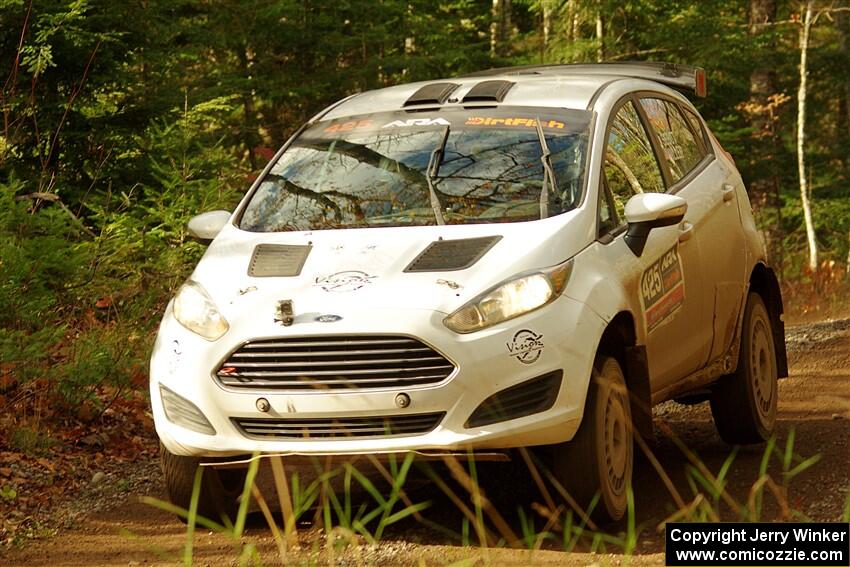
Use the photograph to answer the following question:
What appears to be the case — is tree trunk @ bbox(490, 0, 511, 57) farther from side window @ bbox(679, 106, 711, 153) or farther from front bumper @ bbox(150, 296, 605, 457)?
front bumper @ bbox(150, 296, 605, 457)

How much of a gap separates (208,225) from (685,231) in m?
2.42

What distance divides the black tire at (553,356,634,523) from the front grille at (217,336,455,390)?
2.19 feet

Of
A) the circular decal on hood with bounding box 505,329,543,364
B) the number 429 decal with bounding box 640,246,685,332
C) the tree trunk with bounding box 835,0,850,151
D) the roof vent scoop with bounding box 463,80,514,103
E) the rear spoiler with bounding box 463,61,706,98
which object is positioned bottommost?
the tree trunk with bounding box 835,0,850,151

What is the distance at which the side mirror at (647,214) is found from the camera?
608cm

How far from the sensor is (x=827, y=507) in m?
5.93

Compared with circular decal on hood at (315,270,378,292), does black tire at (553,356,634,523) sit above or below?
below

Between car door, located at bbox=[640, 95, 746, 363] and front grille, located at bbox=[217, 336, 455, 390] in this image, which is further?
car door, located at bbox=[640, 95, 746, 363]

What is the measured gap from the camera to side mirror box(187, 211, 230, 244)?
6555mm

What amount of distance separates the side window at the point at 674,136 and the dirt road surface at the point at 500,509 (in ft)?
5.40

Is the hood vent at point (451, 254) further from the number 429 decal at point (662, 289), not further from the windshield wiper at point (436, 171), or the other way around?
the number 429 decal at point (662, 289)

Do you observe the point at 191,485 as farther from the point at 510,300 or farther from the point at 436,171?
the point at 436,171

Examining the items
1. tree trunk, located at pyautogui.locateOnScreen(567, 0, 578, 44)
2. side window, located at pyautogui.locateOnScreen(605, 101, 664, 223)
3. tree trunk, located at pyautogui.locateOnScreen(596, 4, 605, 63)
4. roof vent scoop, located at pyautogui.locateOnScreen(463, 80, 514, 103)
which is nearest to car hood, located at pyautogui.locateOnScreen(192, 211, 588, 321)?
side window, located at pyautogui.locateOnScreen(605, 101, 664, 223)

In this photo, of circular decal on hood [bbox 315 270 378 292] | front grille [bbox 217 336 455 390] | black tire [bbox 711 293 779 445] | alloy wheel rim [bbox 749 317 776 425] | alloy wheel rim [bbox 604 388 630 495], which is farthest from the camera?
alloy wheel rim [bbox 749 317 776 425]

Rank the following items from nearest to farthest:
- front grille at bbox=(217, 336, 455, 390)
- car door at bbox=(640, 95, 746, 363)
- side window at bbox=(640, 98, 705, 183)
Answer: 1. front grille at bbox=(217, 336, 455, 390)
2. car door at bbox=(640, 95, 746, 363)
3. side window at bbox=(640, 98, 705, 183)
